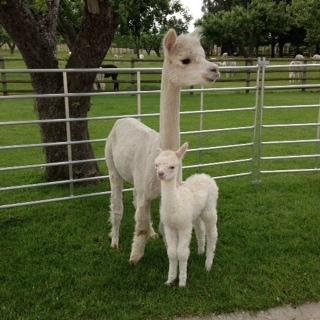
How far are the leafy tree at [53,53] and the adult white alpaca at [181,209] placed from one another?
2.72 m

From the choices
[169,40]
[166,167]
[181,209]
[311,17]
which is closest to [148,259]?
[181,209]

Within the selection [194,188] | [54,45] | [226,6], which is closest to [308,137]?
[54,45]

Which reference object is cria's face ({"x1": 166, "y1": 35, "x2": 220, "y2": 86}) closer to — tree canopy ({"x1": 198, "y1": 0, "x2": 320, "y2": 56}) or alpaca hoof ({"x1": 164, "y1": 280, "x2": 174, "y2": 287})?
alpaca hoof ({"x1": 164, "y1": 280, "x2": 174, "y2": 287})

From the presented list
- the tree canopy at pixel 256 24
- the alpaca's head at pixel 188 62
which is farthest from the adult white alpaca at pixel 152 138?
the tree canopy at pixel 256 24

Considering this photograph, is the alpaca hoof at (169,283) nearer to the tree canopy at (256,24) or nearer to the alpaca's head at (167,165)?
the alpaca's head at (167,165)

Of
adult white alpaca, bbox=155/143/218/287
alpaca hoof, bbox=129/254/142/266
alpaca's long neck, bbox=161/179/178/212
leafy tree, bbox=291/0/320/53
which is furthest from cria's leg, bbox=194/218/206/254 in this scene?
leafy tree, bbox=291/0/320/53

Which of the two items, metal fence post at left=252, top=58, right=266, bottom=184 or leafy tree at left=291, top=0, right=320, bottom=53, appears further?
leafy tree at left=291, top=0, right=320, bottom=53

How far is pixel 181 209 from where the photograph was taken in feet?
11.9

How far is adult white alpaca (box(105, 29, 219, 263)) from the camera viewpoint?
12.5ft

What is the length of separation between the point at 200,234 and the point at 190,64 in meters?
1.60

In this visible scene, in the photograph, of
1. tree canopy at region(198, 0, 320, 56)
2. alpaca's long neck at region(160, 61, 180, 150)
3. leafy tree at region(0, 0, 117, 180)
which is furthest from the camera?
tree canopy at region(198, 0, 320, 56)

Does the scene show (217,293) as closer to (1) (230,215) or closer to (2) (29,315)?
(2) (29,315)

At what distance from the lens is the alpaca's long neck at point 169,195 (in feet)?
11.7

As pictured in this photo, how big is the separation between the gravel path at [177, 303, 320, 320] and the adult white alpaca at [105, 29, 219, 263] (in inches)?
41.3
